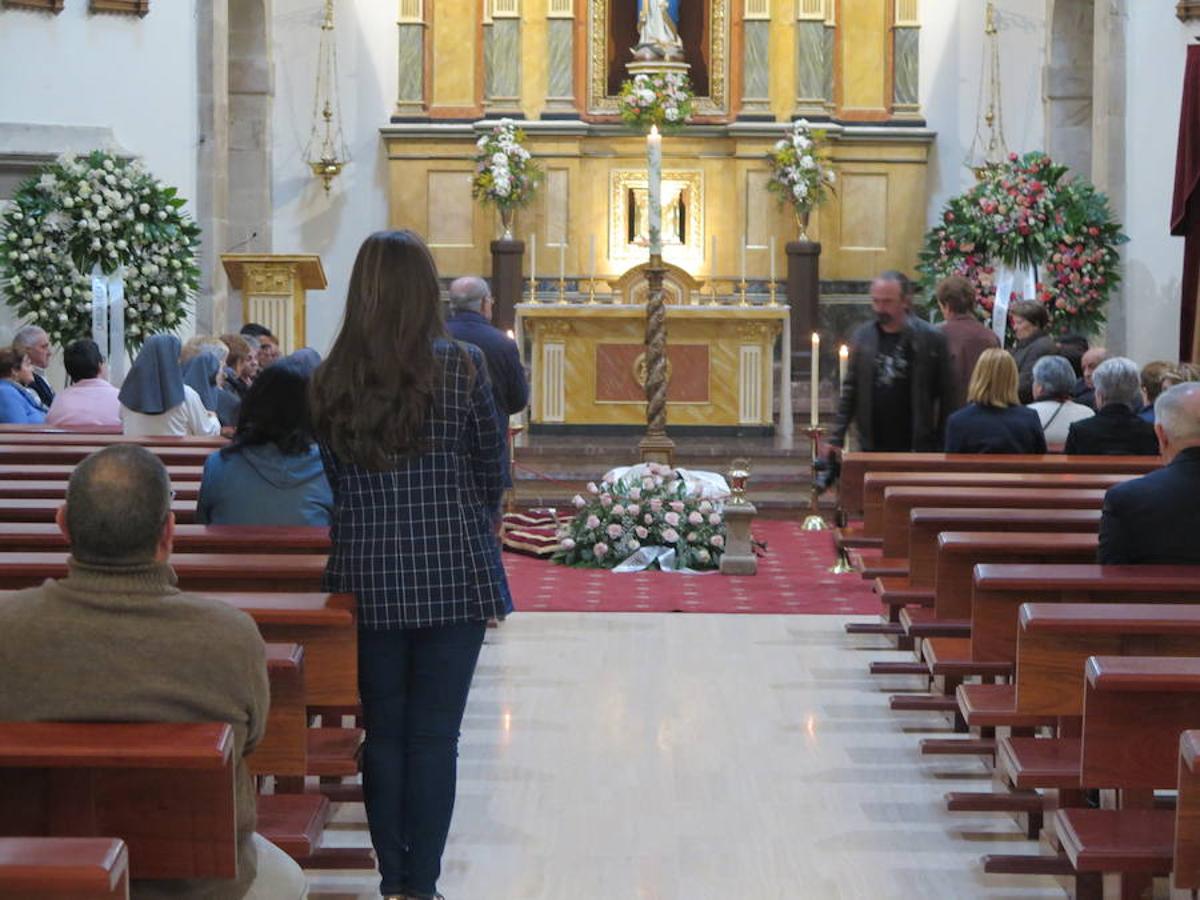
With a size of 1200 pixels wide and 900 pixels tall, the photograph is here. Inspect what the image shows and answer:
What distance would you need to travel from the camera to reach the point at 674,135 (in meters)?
16.7

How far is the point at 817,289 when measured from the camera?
647 inches

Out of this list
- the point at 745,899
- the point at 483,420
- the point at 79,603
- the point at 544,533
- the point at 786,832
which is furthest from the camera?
the point at 544,533

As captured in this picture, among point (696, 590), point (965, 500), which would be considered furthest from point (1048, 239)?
point (965, 500)

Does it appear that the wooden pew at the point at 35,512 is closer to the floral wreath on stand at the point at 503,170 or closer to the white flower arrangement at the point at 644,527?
the white flower arrangement at the point at 644,527

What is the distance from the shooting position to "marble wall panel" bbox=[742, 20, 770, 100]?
1666 cm

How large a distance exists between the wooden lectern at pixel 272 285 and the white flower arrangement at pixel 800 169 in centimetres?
480

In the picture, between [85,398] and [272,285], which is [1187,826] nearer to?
[85,398]

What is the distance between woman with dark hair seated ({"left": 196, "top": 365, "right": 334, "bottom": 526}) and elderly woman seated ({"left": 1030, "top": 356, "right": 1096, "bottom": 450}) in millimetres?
3884

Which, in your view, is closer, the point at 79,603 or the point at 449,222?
the point at 79,603

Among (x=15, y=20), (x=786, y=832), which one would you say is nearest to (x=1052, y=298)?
(x=15, y=20)

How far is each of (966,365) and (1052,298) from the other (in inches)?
172

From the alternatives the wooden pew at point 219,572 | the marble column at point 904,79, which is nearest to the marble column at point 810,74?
the marble column at point 904,79

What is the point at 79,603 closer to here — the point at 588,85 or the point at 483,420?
the point at 483,420

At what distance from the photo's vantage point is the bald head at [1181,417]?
4945 mm
